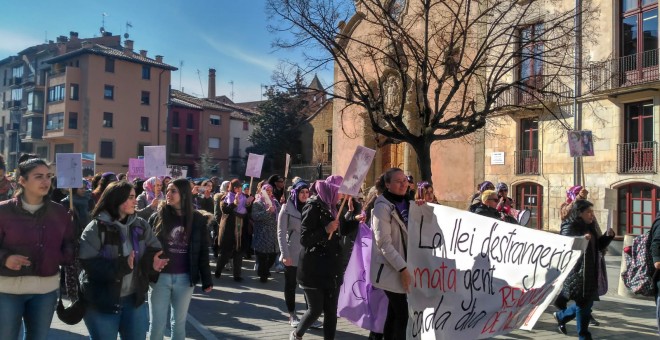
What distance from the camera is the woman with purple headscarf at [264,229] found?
35.1 feet

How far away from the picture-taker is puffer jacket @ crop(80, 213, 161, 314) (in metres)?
4.15

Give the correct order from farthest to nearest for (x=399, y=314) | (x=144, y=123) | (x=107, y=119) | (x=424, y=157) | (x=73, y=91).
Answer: (x=144, y=123) → (x=107, y=119) → (x=73, y=91) → (x=424, y=157) → (x=399, y=314)

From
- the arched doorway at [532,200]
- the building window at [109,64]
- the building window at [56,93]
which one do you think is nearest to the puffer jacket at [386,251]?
the arched doorway at [532,200]

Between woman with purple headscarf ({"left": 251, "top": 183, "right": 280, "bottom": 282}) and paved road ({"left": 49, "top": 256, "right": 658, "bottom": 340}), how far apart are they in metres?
0.60

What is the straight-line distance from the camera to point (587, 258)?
6.33 metres

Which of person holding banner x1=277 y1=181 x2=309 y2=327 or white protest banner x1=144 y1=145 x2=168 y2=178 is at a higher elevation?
white protest banner x1=144 y1=145 x2=168 y2=178

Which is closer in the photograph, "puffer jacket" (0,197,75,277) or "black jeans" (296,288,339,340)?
"puffer jacket" (0,197,75,277)

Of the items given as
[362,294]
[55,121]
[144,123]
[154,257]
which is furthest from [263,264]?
[55,121]

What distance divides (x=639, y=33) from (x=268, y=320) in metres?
17.3

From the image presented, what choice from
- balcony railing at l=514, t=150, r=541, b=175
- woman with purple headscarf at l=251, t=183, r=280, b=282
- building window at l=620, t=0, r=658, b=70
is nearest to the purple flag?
woman with purple headscarf at l=251, t=183, r=280, b=282

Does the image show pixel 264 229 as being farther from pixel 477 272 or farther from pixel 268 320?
pixel 477 272

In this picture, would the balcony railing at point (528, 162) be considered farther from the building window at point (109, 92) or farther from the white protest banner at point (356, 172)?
the building window at point (109, 92)

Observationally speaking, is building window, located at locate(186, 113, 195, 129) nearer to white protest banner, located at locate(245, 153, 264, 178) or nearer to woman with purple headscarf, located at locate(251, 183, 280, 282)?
white protest banner, located at locate(245, 153, 264, 178)

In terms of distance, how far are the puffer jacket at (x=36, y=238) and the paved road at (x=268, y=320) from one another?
107 inches
